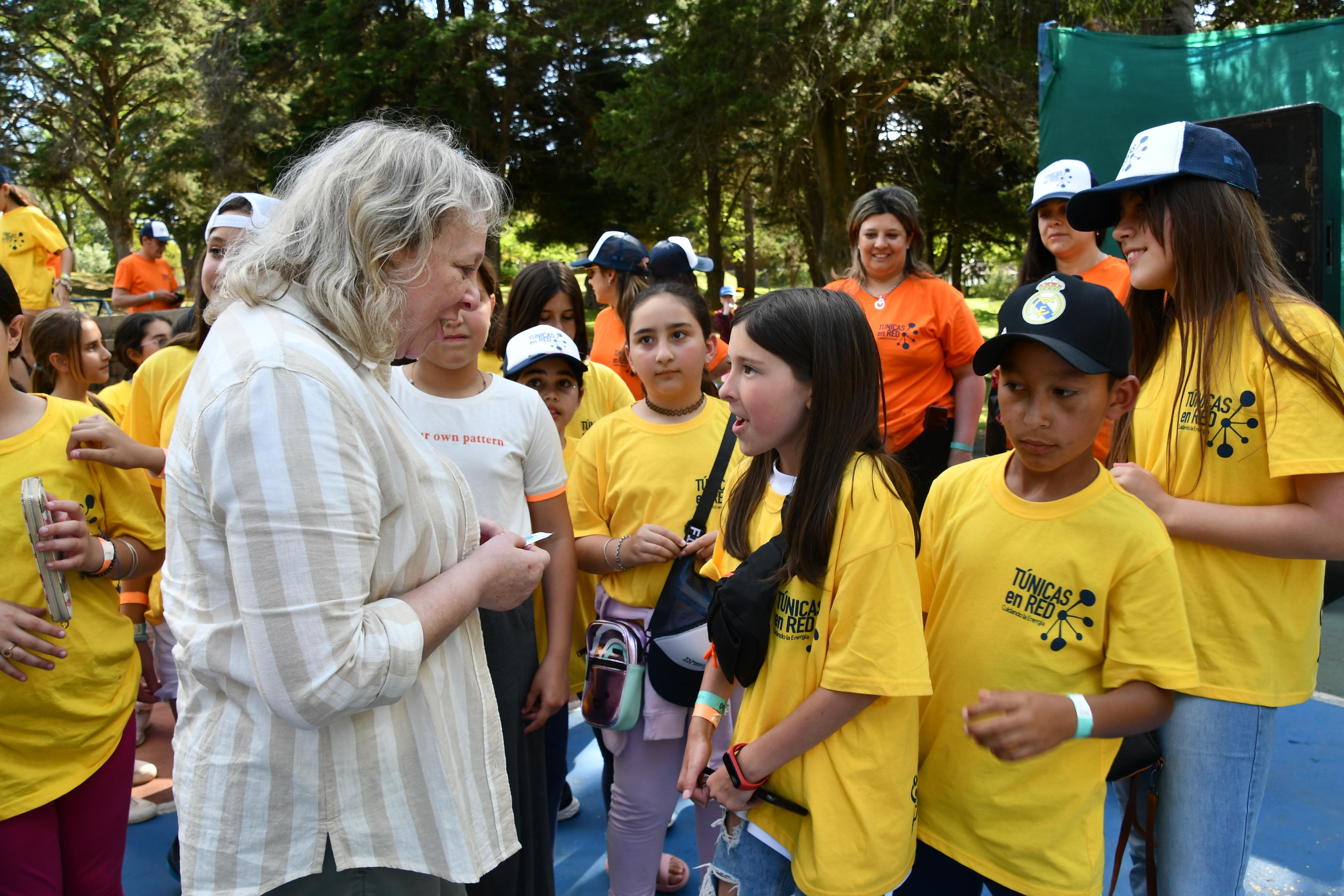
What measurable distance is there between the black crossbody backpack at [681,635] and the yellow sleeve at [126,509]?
140 centimetres

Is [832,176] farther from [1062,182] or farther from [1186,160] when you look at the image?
[1186,160]

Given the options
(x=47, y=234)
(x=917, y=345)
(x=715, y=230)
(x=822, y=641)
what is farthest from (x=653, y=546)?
(x=715, y=230)

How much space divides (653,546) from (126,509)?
4.75ft

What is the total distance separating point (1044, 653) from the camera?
1793 millimetres

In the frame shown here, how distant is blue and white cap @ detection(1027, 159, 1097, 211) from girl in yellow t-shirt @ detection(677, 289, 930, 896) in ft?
7.96

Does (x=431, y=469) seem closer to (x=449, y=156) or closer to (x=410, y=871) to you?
(x=449, y=156)

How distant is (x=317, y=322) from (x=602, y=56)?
65.5 ft

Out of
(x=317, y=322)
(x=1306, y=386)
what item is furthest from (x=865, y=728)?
(x=317, y=322)

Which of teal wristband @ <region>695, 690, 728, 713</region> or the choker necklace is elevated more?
the choker necklace

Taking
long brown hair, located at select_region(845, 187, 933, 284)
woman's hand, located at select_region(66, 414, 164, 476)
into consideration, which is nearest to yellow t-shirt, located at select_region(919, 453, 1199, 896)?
woman's hand, located at select_region(66, 414, 164, 476)

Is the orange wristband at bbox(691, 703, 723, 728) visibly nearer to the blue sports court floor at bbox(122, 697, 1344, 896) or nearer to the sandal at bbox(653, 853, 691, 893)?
the sandal at bbox(653, 853, 691, 893)

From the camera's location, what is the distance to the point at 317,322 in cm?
Result: 137

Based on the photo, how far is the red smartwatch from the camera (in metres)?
1.79

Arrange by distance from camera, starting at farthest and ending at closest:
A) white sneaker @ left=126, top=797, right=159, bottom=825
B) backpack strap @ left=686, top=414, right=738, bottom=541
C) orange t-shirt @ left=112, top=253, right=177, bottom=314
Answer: orange t-shirt @ left=112, top=253, right=177, bottom=314, white sneaker @ left=126, top=797, right=159, bottom=825, backpack strap @ left=686, top=414, right=738, bottom=541
